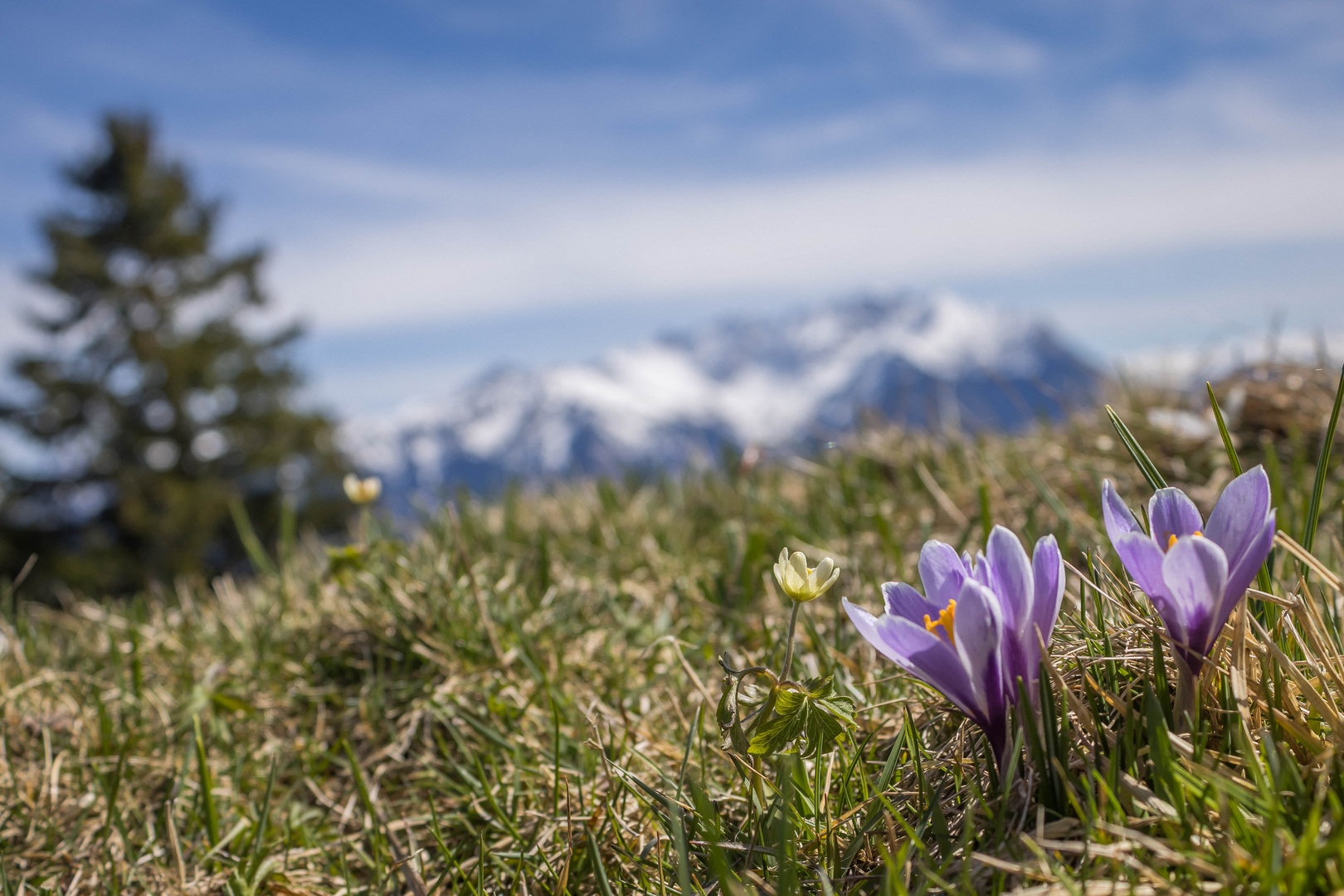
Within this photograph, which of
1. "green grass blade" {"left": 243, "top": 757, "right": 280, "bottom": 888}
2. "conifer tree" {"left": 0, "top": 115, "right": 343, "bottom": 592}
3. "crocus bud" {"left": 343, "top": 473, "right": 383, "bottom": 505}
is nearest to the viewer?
"green grass blade" {"left": 243, "top": 757, "right": 280, "bottom": 888}

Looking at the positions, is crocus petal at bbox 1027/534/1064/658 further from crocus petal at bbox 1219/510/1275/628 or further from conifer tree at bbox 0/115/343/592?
conifer tree at bbox 0/115/343/592

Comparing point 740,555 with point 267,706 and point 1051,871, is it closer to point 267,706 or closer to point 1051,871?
point 267,706

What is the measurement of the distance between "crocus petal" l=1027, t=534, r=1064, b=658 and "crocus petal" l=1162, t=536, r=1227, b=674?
4.9 inches

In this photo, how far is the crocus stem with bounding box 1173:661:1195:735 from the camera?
110 cm

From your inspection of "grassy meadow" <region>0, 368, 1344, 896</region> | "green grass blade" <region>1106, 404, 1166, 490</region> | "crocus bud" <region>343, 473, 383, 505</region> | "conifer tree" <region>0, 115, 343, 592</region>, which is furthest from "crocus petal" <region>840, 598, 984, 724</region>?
"conifer tree" <region>0, 115, 343, 592</region>

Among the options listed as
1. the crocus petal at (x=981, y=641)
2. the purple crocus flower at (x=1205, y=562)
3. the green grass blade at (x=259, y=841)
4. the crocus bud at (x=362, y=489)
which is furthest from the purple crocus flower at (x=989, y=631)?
the crocus bud at (x=362, y=489)

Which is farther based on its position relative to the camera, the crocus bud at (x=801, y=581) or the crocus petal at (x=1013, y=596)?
the crocus bud at (x=801, y=581)

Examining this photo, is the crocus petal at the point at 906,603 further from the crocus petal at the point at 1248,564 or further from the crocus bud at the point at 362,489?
the crocus bud at the point at 362,489

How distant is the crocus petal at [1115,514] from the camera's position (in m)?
1.13

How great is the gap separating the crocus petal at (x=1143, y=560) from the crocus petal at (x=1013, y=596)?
4.5 inches

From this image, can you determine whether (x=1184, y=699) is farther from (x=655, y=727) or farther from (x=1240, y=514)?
(x=655, y=727)

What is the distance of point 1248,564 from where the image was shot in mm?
1023

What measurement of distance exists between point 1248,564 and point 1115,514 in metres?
0.17

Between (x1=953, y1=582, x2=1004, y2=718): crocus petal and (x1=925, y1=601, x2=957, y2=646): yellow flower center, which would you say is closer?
(x1=953, y1=582, x2=1004, y2=718): crocus petal
